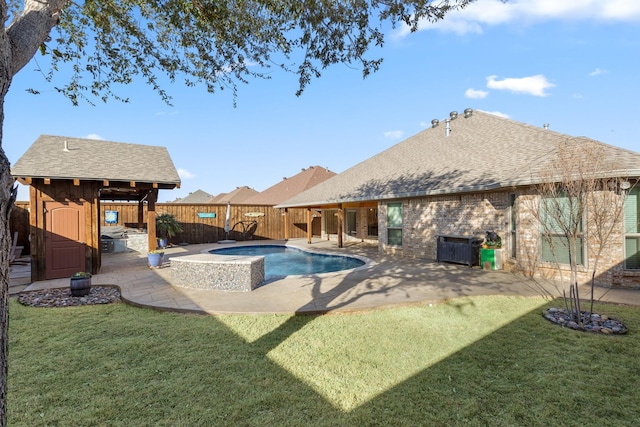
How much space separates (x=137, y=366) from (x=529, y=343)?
5.08 meters

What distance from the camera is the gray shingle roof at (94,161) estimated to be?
8375 millimetres

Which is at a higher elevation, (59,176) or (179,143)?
(179,143)

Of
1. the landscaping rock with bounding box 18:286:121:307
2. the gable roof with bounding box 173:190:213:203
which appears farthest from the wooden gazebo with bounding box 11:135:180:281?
the gable roof with bounding box 173:190:213:203

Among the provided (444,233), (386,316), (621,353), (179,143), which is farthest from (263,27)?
(179,143)

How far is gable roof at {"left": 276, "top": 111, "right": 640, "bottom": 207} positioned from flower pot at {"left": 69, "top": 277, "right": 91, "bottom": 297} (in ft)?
31.0

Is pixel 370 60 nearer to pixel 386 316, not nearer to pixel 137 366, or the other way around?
pixel 386 316

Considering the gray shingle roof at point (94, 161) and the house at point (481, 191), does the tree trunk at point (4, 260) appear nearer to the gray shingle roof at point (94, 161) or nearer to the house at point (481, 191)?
the house at point (481, 191)

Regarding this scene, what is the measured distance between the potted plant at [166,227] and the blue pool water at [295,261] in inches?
110

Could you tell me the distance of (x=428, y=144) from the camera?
48.3 feet

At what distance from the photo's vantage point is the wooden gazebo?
827 cm

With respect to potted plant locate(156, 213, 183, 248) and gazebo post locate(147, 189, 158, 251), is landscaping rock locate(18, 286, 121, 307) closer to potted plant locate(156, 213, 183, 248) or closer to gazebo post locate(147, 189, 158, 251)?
gazebo post locate(147, 189, 158, 251)

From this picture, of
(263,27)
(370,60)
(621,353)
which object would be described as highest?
(263,27)

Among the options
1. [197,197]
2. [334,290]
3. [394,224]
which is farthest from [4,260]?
[197,197]

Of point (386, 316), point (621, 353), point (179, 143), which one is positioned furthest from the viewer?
point (179, 143)
